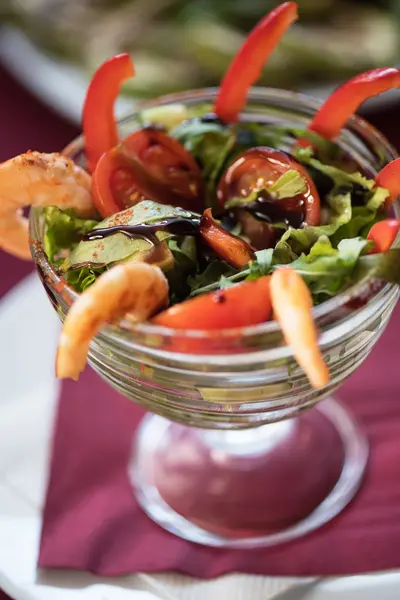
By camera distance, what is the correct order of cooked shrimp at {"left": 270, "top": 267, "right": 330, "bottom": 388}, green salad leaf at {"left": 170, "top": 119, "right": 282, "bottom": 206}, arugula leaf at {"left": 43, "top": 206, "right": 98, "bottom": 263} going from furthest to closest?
1. green salad leaf at {"left": 170, "top": 119, "right": 282, "bottom": 206}
2. arugula leaf at {"left": 43, "top": 206, "right": 98, "bottom": 263}
3. cooked shrimp at {"left": 270, "top": 267, "right": 330, "bottom": 388}

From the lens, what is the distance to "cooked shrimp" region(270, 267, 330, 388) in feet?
3.01

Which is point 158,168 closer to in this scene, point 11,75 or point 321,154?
point 321,154

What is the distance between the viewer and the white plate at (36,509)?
1.22m

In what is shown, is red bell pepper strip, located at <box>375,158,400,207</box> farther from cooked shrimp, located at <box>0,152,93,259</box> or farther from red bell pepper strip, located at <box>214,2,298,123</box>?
cooked shrimp, located at <box>0,152,93,259</box>

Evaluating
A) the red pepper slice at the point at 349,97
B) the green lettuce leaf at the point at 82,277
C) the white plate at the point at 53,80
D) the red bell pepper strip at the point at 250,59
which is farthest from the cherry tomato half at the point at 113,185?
the white plate at the point at 53,80

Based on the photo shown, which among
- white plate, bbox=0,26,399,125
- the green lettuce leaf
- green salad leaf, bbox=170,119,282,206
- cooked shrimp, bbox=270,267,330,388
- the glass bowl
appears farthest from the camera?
white plate, bbox=0,26,399,125

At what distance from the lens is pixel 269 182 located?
1270 millimetres

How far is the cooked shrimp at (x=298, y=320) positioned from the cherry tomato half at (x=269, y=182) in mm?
259

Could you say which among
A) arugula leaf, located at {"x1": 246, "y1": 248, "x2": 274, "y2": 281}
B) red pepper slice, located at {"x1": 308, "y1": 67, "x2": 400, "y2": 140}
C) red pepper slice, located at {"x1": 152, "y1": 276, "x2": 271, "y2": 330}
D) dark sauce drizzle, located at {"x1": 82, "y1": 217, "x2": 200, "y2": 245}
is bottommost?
red pepper slice, located at {"x1": 152, "y1": 276, "x2": 271, "y2": 330}

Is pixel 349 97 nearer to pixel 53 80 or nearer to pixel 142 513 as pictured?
pixel 142 513

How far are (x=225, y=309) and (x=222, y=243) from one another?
6.1 inches

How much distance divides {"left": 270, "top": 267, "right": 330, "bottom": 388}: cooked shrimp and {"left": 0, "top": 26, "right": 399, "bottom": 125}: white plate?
1.18m

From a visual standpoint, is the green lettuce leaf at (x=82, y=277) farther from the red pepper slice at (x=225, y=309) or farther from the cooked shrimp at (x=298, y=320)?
the cooked shrimp at (x=298, y=320)

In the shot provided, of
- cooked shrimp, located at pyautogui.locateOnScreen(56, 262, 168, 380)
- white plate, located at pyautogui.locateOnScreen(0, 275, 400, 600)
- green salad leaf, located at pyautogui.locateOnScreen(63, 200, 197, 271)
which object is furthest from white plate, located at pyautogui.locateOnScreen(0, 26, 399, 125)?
cooked shrimp, located at pyautogui.locateOnScreen(56, 262, 168, 380)
